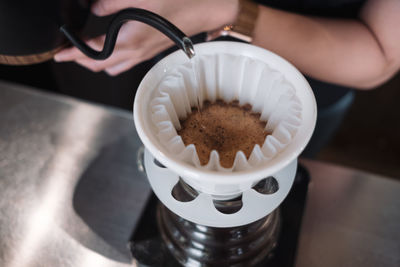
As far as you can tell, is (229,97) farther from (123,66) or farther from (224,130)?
(123,66)

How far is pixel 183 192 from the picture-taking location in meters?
0.60

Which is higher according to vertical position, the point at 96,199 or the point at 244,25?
the point at 244,25

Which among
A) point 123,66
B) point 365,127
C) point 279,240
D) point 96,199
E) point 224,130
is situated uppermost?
point 224,130

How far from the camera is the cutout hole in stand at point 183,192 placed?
595 mm

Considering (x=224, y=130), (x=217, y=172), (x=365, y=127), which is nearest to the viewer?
(x=217, y=172)

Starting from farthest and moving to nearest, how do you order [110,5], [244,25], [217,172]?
1. [244,25]
2. [110,5]
3. [217,172]

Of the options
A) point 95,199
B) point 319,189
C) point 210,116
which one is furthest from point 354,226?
point 95,199

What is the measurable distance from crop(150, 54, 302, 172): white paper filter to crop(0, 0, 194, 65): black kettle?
7 cm

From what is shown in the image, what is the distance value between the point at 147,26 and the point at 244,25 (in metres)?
0.23

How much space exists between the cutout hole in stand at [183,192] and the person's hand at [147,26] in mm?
329

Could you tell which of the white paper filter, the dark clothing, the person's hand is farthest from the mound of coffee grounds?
the dark clothing

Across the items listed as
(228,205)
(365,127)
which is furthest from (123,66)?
(365,127)

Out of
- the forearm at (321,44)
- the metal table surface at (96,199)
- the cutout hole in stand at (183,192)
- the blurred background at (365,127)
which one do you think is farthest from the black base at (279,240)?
the blurred background at (365,127)

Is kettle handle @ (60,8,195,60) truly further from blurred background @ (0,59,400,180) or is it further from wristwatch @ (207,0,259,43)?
blurred background @ (0,59,400,180)
